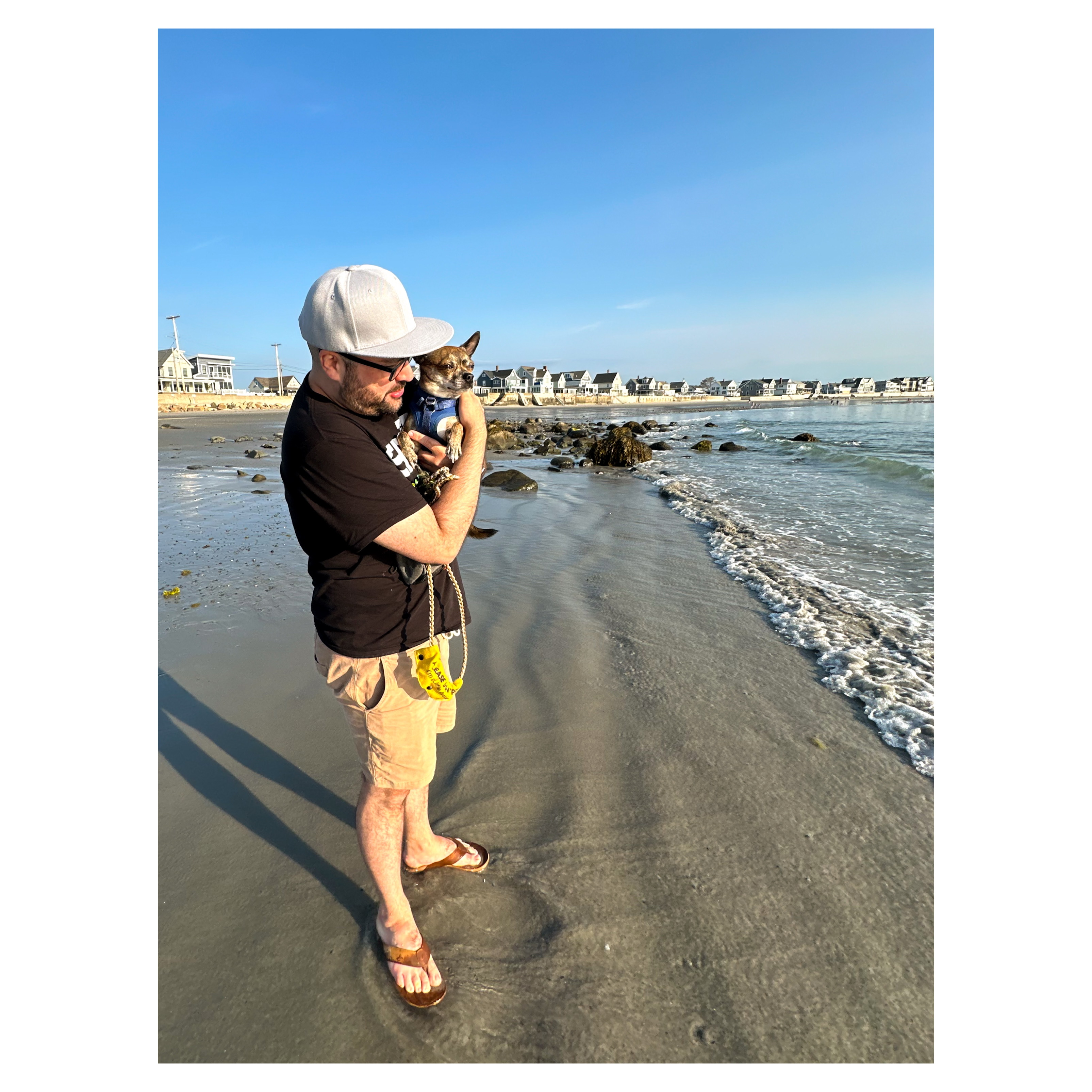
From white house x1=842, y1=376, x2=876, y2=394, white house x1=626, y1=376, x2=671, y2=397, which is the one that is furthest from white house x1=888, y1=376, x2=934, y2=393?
white house x1=626, y1=376, x2=671, y2=397

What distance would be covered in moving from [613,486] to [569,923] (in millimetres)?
11095

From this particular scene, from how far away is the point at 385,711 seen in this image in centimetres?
210

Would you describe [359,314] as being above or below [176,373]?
below

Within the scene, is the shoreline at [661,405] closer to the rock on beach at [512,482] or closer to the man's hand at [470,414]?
the rock on beach at [512,482]

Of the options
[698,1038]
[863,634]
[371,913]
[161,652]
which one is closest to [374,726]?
[371,913]

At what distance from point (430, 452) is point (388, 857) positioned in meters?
1.55

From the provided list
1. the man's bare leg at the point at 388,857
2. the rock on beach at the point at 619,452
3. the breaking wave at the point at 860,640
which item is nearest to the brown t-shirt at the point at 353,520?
the man's bare leg at the point at 388,857

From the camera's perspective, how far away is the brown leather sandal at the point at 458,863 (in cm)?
261

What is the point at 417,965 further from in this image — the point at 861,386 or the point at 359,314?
the point at 861,386

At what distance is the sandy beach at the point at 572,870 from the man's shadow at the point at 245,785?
0.01 metres

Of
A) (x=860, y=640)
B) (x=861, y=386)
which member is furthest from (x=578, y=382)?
(x=860, y=640)
